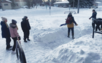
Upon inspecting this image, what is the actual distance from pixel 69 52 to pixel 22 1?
56.2 meters

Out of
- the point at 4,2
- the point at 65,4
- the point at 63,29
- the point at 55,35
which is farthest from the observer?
the point at 65,4

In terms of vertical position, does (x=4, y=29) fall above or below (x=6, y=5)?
below

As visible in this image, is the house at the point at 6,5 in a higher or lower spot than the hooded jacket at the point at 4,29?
higher

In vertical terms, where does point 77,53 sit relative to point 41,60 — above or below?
above

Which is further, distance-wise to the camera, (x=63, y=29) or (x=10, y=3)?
(x=10, y=3)

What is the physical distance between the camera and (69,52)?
388cm

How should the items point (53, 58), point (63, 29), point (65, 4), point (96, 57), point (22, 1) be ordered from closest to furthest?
point (96, 57)
point (53, 58)
point (63, 29)
point (22, 1)
point (65, 4)

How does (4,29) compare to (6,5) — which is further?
(6,5)

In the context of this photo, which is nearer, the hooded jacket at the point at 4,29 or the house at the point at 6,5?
the hooded jacket at the point at 4,29

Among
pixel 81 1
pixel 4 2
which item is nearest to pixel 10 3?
pixel 4 2

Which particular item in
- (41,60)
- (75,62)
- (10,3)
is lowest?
(41,60)

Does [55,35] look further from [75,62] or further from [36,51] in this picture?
[75,62]

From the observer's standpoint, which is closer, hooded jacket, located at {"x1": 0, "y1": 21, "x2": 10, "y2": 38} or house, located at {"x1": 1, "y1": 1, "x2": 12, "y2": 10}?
hooded jacket, located at {"x1": 0, "y1": 21, "x2": 10, "y2": 38}

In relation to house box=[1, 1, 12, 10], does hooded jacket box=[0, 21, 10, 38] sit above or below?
below
